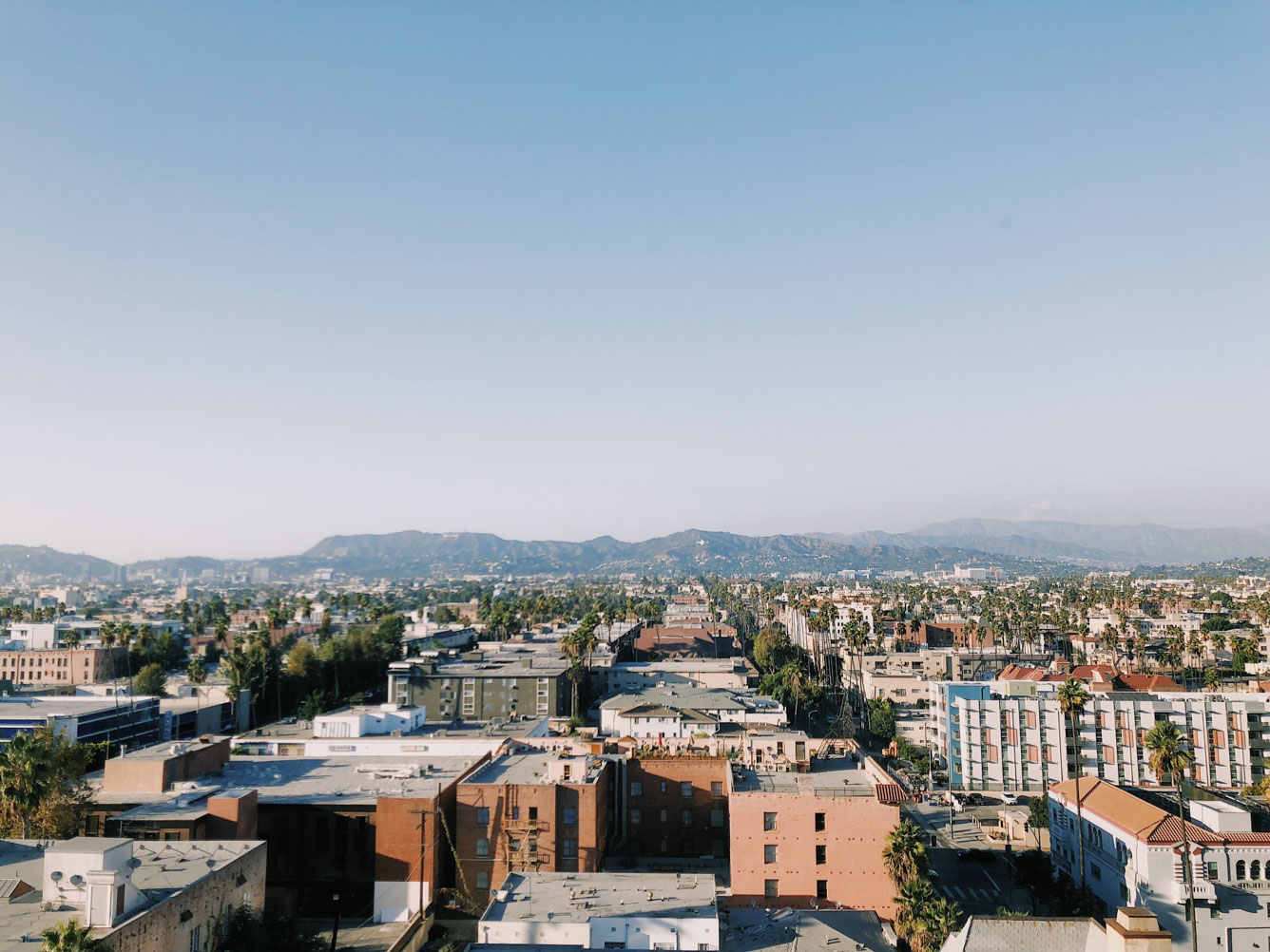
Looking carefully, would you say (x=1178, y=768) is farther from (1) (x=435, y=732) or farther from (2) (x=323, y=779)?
(1) (x=435, y=732)

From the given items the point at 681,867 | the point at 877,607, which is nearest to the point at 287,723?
the point at 681,867

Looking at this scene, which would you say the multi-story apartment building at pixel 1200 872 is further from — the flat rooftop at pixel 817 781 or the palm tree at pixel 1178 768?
the flat rooftop at pixel 817 781

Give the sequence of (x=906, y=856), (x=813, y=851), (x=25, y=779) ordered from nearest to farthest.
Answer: (x=906, y=856)
(x=813, y=851)
(x=25, y=779)

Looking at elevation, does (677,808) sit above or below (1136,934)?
below

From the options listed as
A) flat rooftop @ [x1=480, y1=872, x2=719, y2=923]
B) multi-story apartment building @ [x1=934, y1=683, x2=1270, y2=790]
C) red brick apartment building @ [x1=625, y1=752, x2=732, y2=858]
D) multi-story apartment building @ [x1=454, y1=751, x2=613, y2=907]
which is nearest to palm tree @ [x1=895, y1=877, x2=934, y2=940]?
flat rooftop @ [x1=480, y1=872, x2=719, y2=923]

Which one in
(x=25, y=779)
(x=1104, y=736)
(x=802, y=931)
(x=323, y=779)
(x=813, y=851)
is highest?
(x=25, y=779)

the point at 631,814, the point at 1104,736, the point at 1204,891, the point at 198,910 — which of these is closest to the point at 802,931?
the point at 631,814
